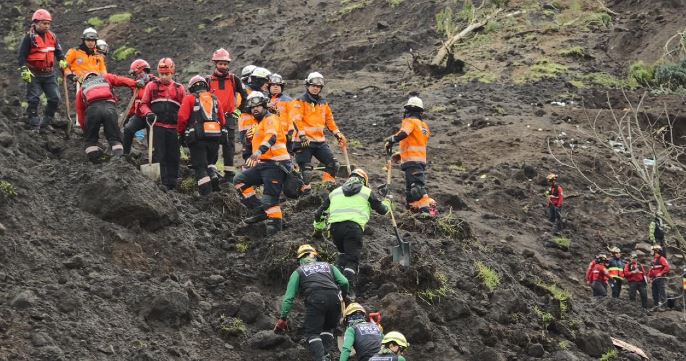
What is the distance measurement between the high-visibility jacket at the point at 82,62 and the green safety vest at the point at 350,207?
518cm

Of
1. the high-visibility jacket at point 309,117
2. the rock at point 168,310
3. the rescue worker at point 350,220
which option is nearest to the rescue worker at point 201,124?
the high-visibility jacket at point 309,117

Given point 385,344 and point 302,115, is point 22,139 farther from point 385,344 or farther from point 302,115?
point 385,344

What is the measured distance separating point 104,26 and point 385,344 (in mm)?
→ 28497

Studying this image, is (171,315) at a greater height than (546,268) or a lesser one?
greater

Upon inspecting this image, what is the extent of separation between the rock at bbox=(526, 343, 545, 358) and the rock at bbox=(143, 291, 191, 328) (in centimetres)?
439

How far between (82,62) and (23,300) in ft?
20.2

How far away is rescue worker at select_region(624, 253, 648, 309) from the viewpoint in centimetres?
1862

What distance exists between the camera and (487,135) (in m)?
24.4

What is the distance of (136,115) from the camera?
14531 millimetres

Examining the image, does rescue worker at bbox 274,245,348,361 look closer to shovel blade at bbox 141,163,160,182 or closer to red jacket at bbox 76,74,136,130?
shovel blade at bbox 141,163,160,182

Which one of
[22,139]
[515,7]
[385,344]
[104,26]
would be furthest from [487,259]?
→ [104,26]

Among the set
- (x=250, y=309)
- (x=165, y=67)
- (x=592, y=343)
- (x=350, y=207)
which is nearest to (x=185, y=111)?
(x=165, y=67)

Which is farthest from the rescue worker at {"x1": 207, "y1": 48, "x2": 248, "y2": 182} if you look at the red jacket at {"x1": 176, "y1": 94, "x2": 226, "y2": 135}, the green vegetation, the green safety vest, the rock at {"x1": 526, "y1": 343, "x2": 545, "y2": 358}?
the green vegetation

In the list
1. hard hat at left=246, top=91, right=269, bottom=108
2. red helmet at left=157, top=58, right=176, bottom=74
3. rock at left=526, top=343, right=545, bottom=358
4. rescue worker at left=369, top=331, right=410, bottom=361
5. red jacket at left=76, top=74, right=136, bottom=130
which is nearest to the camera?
rescue worker at left=369, top=331, right=410, bottom=361
